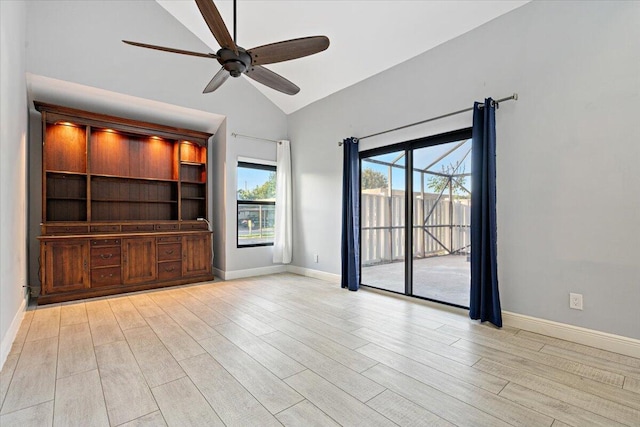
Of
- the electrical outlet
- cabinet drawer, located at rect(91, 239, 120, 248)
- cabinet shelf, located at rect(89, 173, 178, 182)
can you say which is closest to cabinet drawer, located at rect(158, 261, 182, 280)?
cabinet drawer, located at rect(91, 239, 120, 248)

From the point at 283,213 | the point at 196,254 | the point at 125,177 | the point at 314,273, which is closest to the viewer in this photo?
the point at 125,177

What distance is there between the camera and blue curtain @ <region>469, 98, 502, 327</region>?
114 inches

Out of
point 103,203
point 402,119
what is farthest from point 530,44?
point 103,203

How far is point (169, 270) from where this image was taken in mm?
4590

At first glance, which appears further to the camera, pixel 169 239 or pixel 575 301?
pixel 169 239

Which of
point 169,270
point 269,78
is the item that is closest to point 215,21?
point 269,78

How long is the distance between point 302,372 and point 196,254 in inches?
134

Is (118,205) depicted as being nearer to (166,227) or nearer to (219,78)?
(166,227)

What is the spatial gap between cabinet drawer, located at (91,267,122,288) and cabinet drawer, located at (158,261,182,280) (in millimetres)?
526

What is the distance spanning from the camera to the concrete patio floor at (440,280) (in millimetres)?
3659

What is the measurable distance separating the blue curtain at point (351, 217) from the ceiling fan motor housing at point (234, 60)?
223 centimetres

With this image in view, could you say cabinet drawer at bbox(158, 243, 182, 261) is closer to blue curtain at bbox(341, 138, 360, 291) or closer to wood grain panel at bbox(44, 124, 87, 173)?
wood grain panel at bbox(44, 124, 87, 173)

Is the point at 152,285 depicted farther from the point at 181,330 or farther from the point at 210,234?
the point at 181,330

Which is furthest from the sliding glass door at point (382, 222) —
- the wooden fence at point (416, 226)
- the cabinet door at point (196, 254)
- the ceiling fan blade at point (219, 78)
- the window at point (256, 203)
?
the cabinet door at point (196, 254)
